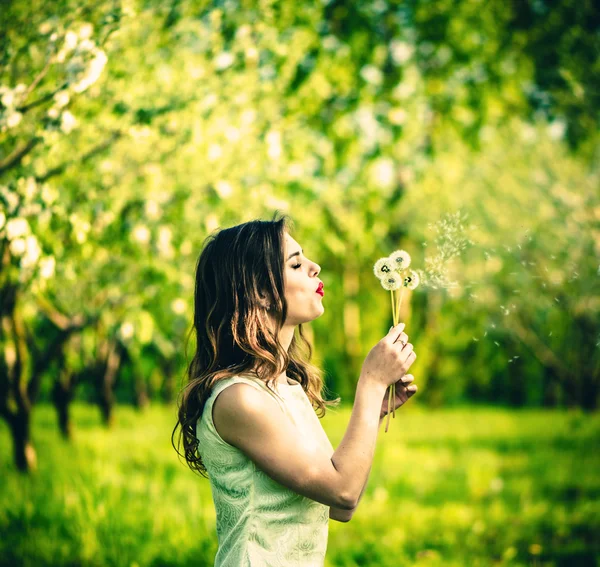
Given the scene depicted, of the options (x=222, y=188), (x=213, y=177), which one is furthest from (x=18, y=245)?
(x=213, y=177)

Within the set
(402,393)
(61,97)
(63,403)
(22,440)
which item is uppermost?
(61,97)

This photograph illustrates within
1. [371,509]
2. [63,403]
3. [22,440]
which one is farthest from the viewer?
[63,403]

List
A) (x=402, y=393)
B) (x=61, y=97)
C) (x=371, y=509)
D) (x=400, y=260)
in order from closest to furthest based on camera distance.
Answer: (x=400, y=260)
(x=402, y=393)
(x=61, y=97)
(x=371, y=509)

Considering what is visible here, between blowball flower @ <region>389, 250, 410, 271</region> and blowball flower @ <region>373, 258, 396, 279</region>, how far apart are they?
11mm

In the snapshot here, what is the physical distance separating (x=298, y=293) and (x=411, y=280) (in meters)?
0.35

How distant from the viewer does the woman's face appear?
6.45 feet

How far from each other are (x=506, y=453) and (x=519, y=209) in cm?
597

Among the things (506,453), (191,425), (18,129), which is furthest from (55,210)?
(506,453)

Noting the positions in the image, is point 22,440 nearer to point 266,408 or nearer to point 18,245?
point 18,245

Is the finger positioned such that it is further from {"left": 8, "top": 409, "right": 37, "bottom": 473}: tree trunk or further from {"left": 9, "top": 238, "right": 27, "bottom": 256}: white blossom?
{"left": 8, "top": 409, "right": 37, "bottom": 473}: tree trunk

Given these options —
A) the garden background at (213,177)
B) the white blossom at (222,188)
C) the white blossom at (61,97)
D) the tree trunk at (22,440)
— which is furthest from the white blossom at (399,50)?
the tree trunk at (22,440)

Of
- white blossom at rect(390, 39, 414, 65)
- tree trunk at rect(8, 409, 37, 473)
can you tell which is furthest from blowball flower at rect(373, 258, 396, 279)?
tree trunk at rect(8, 409, 37, 473)

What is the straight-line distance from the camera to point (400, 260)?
1.95m

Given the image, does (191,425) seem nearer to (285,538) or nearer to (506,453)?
(285,538)
